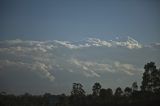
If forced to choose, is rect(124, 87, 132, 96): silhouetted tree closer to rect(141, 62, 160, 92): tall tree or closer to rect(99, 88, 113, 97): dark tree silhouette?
rect(99, 88, 113, 97): dark tree silhouette

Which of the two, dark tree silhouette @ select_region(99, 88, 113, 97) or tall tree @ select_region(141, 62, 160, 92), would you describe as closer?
tall tree @ select_region(141, 62, 160, 92)

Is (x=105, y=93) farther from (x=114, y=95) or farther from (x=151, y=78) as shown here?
(x=151, y=78)

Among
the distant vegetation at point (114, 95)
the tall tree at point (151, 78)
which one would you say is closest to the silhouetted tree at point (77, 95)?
the distant vegetation at point (114, 95)

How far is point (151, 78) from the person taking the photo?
5581cm

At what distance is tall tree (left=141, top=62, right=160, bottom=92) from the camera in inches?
2170

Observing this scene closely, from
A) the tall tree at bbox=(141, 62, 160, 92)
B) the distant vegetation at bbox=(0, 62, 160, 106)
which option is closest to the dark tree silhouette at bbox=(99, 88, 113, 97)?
the distant vegetation at bbox=(0, 62, 160, 106)

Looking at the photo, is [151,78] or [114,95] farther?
[114,95]

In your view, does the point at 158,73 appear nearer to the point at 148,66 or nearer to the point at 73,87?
the point at 148,66

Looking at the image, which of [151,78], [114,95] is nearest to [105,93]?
[114,95]

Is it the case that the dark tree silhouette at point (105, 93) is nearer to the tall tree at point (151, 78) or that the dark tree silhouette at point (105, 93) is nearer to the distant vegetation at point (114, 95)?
the distant vegetation at point (114, 95)

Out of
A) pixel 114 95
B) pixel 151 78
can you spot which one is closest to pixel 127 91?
pixel 114 95

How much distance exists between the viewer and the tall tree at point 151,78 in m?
55.1

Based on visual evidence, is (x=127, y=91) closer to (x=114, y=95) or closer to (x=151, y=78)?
(x=114, y=95)

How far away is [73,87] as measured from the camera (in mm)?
84312
